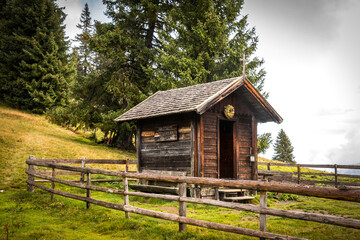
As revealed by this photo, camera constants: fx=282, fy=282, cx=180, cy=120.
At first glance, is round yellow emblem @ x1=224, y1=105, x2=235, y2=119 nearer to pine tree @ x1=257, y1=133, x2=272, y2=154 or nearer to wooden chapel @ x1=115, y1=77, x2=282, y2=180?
wooden chapel @ x1=115, y1=77, x2=282, y2=180

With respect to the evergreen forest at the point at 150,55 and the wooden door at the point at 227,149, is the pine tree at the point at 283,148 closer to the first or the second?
the evergreen forest at the point at 150,55

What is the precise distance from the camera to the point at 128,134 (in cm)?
2859

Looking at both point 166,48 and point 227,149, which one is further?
point 166,48

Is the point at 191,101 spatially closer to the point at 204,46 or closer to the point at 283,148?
the point at 204,46

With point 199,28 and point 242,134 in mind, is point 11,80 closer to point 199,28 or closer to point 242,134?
point 199,28

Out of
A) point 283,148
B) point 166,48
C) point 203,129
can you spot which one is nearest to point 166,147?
point 203,129

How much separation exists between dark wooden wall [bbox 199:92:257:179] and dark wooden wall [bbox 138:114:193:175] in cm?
74

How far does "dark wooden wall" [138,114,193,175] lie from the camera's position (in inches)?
501

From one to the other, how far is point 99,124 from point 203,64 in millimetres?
10724

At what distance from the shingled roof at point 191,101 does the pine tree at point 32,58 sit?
2451 cm

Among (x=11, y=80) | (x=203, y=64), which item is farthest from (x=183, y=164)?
(x=11, y=80)

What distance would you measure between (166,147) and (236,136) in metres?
3.48

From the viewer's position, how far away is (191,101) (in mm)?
12695

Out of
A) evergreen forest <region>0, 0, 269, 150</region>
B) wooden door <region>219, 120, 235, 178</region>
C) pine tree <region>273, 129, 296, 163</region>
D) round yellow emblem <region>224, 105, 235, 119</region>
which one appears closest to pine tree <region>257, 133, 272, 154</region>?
evergreen forest <region>0, 0, 269, 150</region>
